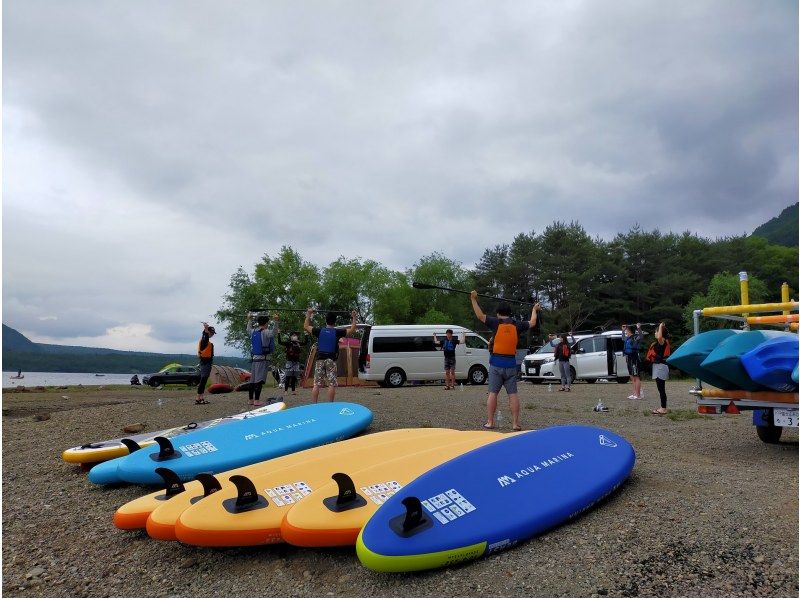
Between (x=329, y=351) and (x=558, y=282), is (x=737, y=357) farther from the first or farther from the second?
(x=558, y=282)

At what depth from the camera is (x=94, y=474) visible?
16.1 feet

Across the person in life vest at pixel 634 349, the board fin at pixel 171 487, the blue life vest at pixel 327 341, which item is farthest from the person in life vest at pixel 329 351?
the person in life vest at pixel 634 349

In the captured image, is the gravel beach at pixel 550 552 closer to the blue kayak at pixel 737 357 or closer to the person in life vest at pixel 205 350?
the blue kayak at pixel 737 357

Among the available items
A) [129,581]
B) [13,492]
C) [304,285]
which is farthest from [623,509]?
[304,285]

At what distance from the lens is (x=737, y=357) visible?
493cm

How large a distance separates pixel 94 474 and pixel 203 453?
2.91 feet

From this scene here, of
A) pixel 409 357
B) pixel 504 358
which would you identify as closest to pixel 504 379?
pixel 504 358

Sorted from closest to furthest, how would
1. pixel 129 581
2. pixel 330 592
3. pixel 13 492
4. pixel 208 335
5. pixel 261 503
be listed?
pixel 330 592 → pixel 129 581 → pixel 261 503 → pixel 13 492 → pixel 208 335

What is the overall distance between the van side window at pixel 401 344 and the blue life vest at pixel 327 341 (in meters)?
9.83

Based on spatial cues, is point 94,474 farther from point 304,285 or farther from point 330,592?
point 304,285

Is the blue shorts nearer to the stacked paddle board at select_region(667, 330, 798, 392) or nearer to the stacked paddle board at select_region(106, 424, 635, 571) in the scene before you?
the stacked paddle board at select_region(667, 330, 798, 392)

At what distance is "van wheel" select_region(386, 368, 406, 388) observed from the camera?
60.4 ft

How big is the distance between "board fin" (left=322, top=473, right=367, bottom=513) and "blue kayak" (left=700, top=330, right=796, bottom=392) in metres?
3.41

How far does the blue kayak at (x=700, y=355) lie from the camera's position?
5.24 meters
